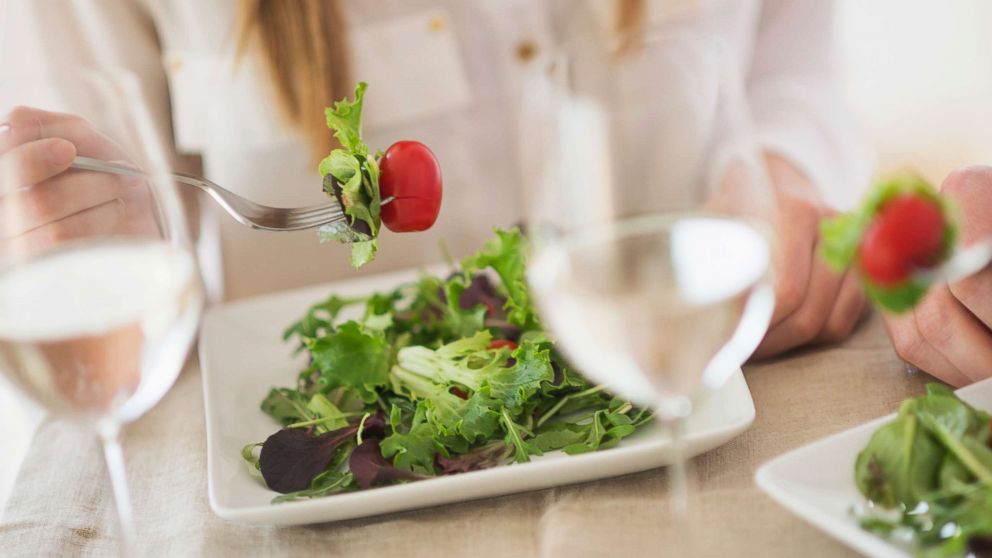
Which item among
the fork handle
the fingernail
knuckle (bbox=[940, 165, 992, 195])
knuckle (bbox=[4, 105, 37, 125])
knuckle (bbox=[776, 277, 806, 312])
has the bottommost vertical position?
knuckle (bbox=[776, 277, 806, 312])

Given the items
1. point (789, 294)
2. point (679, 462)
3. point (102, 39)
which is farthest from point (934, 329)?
point (102, 39)

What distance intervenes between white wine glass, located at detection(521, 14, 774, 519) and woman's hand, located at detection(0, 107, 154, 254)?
200 millimetres

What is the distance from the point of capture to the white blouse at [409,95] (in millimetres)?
1123

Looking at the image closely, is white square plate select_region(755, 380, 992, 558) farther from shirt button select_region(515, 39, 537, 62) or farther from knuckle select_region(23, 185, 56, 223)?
shirt button select_region(515, 39, 537, 62)

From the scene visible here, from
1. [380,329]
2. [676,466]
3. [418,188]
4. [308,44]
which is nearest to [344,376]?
[380,329]

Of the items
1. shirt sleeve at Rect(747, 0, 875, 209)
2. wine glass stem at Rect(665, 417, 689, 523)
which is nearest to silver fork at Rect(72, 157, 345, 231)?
wine glass stem at Rect(665, 417, 689, 523)

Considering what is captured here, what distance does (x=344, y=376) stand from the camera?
2.27 feet

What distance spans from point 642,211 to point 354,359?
0.34 metres

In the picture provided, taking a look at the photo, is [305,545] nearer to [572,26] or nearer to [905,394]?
[905,394]

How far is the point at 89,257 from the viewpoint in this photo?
0.45m

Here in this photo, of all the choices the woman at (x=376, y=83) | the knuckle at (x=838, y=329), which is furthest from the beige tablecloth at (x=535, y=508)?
the woman at (x=376, y=83)

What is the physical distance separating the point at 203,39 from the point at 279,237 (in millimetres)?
254

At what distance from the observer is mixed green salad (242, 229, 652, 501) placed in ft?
2.03

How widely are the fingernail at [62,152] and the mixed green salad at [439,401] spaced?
25 cm
